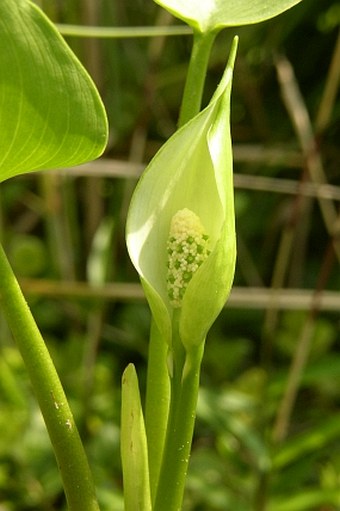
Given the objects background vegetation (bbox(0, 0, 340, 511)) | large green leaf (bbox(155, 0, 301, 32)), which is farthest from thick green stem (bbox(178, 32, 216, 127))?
background vegetation (bbox(0, 0, 340, 511))

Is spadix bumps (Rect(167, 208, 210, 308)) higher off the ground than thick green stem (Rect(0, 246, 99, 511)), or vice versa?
spadix bumps (Rect(167, 208, 210, 308))

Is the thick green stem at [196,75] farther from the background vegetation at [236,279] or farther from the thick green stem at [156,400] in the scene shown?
the background vegetation at [236,279]

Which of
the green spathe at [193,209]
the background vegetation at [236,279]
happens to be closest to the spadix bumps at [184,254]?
the green spathe at [193,209]

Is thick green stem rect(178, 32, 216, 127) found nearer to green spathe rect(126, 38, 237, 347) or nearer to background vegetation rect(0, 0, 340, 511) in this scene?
green spathe rect(126, 38, 237, 347)

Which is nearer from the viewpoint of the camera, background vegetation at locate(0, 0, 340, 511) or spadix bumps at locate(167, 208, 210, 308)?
spadix bumps at locate(167, 208, 210, 308)

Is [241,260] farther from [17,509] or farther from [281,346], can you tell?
[17,509]

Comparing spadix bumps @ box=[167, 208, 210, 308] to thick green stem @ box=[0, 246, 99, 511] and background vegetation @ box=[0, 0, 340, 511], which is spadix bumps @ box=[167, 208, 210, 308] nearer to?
thick green stem @ box=[0, 246, 99, 511]

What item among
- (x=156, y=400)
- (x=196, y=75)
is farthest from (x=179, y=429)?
(x=196, y=75)

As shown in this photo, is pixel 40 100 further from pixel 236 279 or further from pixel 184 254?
pixel 236 279
